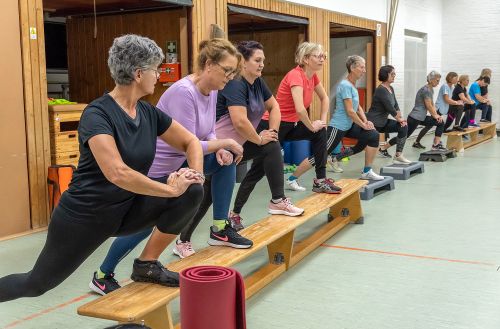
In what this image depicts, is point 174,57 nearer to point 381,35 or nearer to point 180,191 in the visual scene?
point 180,191

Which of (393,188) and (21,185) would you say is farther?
(393,188)

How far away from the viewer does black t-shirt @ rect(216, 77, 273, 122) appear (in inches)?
145

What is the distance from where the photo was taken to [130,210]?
2461 mm

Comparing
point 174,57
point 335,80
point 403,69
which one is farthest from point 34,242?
point 403,69

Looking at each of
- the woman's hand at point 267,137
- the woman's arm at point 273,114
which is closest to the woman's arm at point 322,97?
the woman's arm at point 273,114

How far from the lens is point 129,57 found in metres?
2.33

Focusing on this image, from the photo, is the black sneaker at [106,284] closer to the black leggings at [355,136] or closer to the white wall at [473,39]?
the black leggings at [355,136]

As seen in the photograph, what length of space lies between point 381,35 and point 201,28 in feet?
18.1

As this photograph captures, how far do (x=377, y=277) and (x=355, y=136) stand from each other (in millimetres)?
3238

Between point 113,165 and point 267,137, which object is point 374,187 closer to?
point 267,137

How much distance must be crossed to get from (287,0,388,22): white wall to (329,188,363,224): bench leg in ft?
13.7

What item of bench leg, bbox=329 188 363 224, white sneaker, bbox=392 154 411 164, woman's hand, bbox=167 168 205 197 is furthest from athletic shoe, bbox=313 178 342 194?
white sneaker, bbox=392 154 411 164

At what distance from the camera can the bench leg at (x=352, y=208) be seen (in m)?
4.84

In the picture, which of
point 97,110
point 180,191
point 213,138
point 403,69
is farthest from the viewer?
point 403,69
